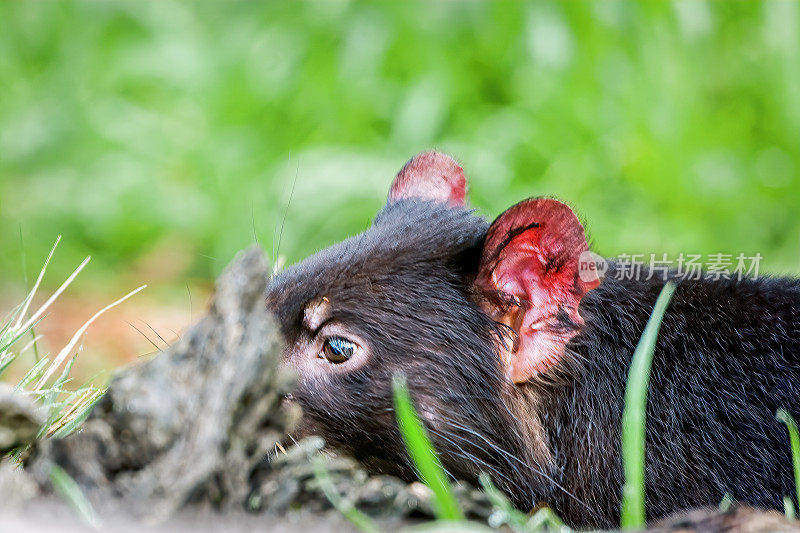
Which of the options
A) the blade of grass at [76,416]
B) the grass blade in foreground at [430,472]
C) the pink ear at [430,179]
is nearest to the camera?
the grass blade in foreground at [430,472]

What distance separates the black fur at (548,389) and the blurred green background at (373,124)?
3.16 metres

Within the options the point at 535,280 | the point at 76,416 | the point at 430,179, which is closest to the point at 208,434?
the point at 76,416

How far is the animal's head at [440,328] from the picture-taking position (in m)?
2.30

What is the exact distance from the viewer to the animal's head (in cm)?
230

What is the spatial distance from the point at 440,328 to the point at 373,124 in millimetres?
4103

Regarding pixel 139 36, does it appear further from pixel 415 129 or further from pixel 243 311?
pixel 243 311

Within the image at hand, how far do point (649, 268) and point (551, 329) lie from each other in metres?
0.66

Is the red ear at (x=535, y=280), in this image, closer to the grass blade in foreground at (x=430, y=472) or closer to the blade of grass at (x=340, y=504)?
the grass blade in foreground at (x=430, y=472)

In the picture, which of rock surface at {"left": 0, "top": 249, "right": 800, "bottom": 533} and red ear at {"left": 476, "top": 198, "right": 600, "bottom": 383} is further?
red ear at {"left": 476, "top": 198, "right": 600, "bottom": 383}

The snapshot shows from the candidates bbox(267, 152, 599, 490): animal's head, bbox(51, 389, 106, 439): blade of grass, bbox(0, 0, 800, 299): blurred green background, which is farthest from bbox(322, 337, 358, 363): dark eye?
bbox(0, 0, 800, 299): blurred green background

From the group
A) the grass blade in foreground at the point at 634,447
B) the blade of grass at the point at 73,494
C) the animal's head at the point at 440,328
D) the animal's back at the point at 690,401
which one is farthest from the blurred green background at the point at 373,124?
the blade of grass at the point at 73,494

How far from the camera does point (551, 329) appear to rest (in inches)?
95.1

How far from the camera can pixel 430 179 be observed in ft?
10.3

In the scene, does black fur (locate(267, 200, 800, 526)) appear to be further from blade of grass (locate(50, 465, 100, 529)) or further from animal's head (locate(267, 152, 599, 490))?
blade of grass (locate(50, 465, 100, 529))
